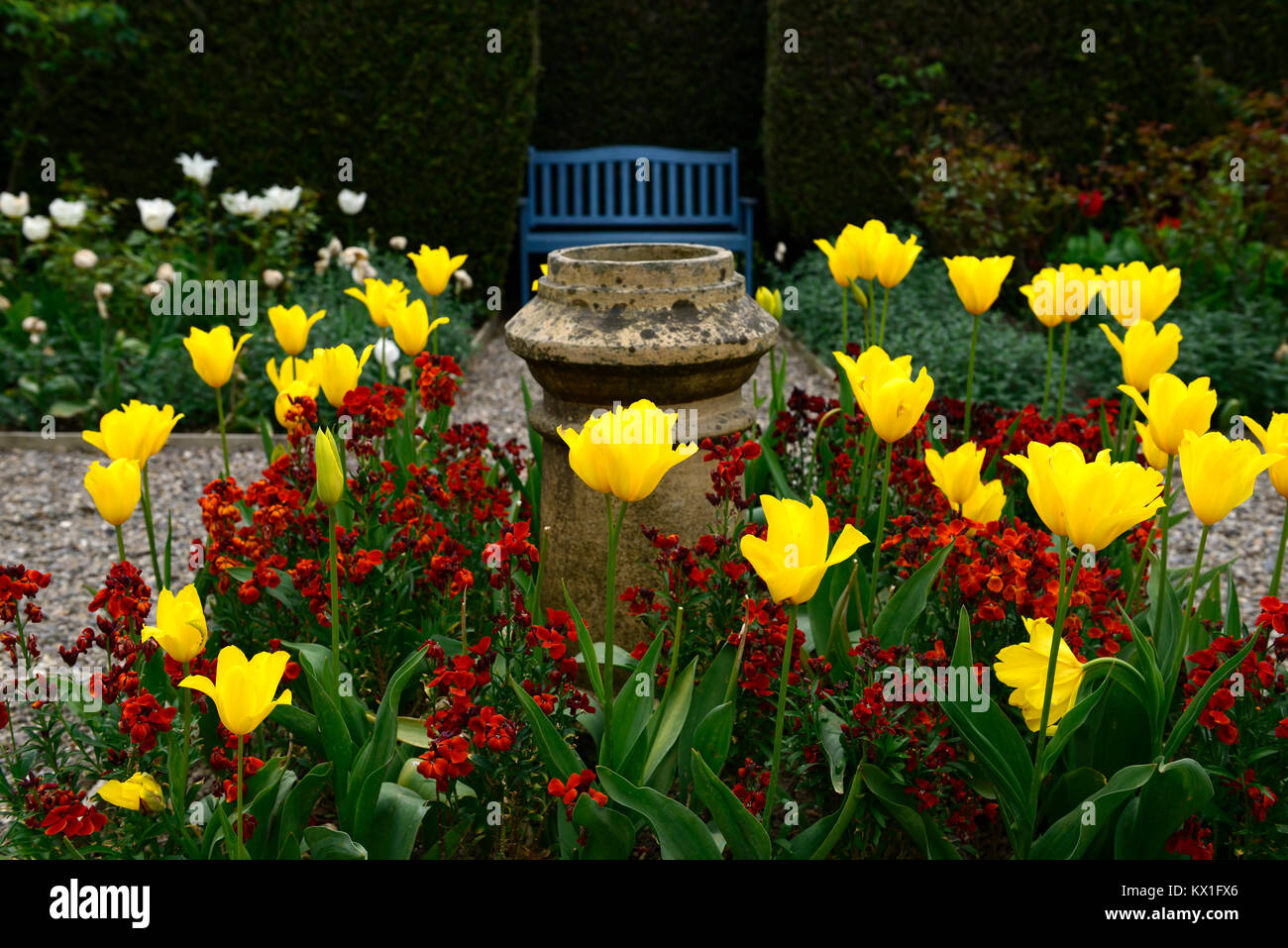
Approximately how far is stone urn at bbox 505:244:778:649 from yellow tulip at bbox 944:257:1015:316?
44 centimetres

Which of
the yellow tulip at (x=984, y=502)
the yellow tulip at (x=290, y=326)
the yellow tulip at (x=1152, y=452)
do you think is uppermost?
the yellow tulip at (x=290, y=326)

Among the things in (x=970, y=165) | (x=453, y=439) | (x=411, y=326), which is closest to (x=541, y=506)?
(x=453, y=439)

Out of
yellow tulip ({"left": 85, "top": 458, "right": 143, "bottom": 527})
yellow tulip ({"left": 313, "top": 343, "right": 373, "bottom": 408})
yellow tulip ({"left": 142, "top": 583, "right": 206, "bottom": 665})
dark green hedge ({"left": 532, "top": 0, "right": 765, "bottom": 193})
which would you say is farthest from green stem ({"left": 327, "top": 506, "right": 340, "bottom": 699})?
dark green hedge ({"left": 532, "top": 0, "right": 765, "bottom": 193})

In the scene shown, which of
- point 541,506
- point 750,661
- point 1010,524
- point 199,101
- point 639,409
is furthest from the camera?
point 199,101

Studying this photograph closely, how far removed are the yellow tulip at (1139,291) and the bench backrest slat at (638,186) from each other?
557cm

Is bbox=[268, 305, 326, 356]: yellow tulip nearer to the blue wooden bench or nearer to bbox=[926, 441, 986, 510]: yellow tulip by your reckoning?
bbox=[926, 441, 986, 510]: yellow tulip

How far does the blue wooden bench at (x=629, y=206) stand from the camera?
800 cm

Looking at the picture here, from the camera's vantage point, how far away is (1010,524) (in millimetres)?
2596

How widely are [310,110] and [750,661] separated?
6327 millimetres

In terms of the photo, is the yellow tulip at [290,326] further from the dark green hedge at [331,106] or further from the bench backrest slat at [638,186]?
the bench backrest slat at [638,186]

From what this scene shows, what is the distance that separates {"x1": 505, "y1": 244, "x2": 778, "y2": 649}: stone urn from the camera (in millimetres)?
2537

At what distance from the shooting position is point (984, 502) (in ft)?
7.02

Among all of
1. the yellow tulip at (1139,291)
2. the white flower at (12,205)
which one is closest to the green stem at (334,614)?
the yellow tulip at (1139,291)
